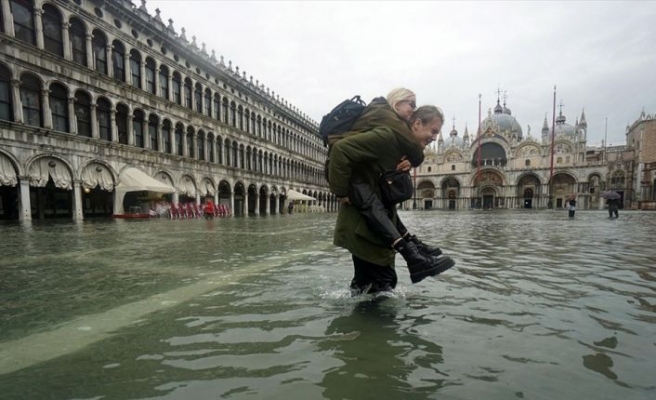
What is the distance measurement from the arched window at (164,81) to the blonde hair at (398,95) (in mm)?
25979

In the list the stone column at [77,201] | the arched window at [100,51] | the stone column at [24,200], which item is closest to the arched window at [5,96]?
the stone column at [24,200]

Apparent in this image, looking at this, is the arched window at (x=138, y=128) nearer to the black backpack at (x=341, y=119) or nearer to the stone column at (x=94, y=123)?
the stone column at (x=94, y=123)

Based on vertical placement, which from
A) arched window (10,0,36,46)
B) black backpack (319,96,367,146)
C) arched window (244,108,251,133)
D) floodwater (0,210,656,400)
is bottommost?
floodwater (0,210,656,400)

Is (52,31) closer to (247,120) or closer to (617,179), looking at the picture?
(247,120)

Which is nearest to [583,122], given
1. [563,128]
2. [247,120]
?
[563,128]

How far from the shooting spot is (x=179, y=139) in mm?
26688

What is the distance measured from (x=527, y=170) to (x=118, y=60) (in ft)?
230

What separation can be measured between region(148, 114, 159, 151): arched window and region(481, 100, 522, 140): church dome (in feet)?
227

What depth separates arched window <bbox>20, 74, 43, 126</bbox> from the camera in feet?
54.5

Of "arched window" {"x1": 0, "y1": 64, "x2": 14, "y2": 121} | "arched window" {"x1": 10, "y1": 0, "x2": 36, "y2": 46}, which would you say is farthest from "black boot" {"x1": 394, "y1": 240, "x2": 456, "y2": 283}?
"arched window" {"x1": 10, "y1": 0, "x2": 36, "y2": 46}

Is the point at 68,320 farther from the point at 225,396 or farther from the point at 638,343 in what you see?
the point at 638,343

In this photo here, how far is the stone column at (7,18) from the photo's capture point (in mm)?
15641

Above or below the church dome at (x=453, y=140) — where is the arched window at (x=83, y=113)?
below

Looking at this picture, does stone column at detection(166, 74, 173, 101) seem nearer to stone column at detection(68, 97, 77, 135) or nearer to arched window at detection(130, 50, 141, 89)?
arched window at detection(130, 50, 141, 89)
